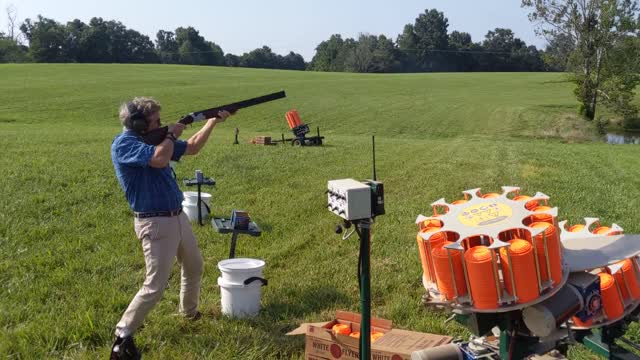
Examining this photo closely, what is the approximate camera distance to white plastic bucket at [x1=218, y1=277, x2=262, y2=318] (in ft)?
18.5

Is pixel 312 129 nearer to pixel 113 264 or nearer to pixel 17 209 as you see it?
pixel 17 209

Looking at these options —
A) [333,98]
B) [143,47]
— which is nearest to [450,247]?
[333,98]

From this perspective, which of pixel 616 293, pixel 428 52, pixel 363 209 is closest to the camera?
pixel 363 209

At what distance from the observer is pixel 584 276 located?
3.49 meters

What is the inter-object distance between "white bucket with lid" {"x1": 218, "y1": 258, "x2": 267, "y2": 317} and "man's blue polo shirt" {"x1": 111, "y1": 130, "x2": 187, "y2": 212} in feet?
3.10

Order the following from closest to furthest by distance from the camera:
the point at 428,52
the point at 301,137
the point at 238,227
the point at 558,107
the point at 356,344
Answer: the point at 356,344, the point at 238,227, the point at 301,137, the point at 558,107, the point at 428,52

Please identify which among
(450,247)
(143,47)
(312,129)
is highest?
(143,47)

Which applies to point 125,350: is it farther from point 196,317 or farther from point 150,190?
point 150,190

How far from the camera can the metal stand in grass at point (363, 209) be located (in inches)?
128

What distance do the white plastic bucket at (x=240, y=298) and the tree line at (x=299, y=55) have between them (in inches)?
4795

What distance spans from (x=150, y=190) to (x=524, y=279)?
3178 mm

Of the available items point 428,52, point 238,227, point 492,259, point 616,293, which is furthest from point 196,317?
point 428,52

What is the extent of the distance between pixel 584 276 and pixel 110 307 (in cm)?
446

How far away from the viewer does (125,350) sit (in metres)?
4.64
